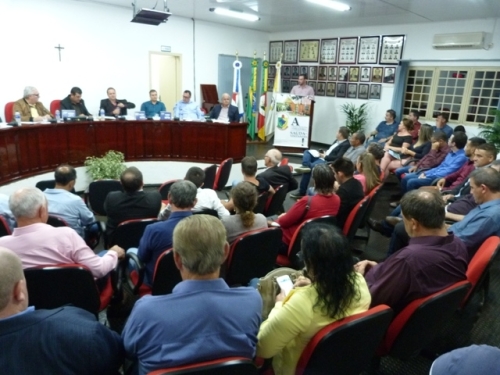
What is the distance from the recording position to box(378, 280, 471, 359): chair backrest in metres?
1.52

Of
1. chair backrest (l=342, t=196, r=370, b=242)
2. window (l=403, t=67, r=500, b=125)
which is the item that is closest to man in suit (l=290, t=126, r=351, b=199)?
chair backrest (l=342, t=196, r=370, b=242)

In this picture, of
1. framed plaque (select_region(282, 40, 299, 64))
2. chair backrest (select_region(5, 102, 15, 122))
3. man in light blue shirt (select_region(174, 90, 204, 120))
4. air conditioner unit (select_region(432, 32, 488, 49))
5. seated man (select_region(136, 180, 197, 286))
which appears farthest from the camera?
framed plaque (select_region(282, 40, 299, 64))

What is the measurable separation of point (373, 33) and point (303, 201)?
22.3 ft

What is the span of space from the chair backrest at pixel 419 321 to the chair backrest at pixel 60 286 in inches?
58.8

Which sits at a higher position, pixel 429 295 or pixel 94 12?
pixel 94 12

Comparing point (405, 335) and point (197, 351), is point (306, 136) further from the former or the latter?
point (197, 351)

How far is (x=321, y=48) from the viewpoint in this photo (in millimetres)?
8922

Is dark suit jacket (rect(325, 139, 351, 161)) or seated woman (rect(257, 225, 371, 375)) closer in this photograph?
seated woman (rect(257, 225, 371, 375))

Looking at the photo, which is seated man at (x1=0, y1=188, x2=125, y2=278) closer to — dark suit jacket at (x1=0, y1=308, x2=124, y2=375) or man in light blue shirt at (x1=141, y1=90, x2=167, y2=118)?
dark suit jacket at (x1=0, y1=308, x2=124, y2=375)

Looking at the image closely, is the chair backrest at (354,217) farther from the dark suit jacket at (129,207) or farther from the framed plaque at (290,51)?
the framed plaque at (290,51)

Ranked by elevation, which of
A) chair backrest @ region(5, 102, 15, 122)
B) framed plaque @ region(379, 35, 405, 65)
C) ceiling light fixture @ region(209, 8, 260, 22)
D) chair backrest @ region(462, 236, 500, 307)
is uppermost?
ceiling light fixture @ region(209, 8, 260, 22)

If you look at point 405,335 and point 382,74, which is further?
point 382,74

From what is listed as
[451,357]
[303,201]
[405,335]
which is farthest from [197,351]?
[303,201]

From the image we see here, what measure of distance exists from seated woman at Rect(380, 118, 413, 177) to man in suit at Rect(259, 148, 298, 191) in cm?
235
